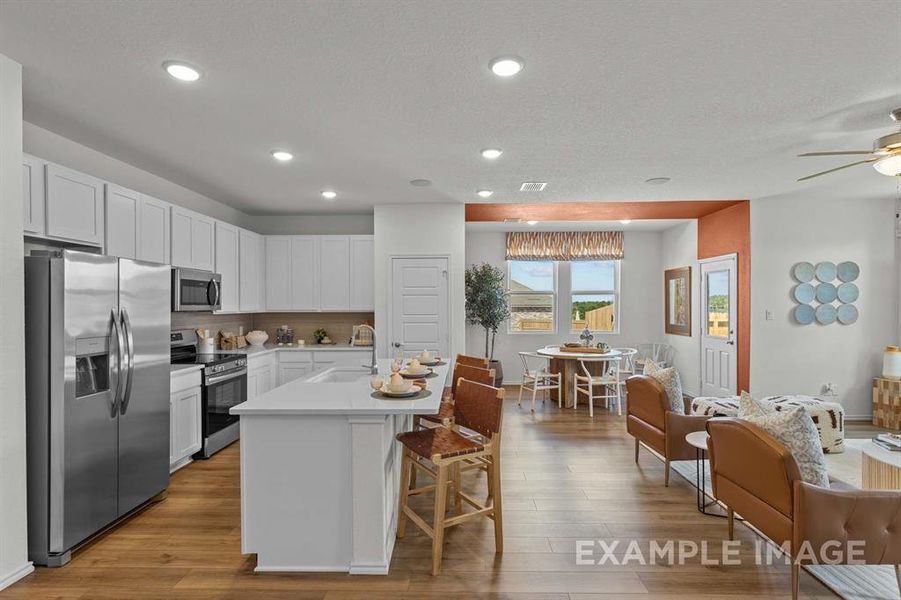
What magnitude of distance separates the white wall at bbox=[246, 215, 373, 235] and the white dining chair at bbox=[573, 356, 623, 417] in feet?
11.6

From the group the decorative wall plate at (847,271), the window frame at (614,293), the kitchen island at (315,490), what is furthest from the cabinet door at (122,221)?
the decorative wall plate at (847,271)

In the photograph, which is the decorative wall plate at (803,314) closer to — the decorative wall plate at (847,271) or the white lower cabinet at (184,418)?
the decorative wall plate at (847,271)

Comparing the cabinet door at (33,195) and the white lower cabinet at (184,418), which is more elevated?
the cabinet door at (33,195)

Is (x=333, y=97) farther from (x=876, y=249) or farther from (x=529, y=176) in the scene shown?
(x=876, y=249)

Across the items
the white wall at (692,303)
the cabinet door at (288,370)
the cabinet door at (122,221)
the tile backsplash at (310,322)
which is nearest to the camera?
the cabinet door at (122,221)

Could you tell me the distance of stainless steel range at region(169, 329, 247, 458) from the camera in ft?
14.2

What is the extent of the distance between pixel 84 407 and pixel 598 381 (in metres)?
5.37

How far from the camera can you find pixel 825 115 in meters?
3.15

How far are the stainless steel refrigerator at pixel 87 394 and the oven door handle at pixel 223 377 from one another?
1095 mm

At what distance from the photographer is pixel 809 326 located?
5.74 m

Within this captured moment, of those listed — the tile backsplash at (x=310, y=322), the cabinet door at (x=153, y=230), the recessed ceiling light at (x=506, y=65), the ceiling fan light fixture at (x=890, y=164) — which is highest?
the recessed ceiling light at (x=506, y=65)

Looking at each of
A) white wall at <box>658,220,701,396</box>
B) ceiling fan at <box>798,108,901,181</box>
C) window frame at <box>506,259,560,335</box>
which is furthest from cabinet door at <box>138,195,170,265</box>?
white wall at <box>658,220,701,396</box>

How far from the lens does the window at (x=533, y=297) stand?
8.30m

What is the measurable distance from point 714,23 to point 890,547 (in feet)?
8.11
